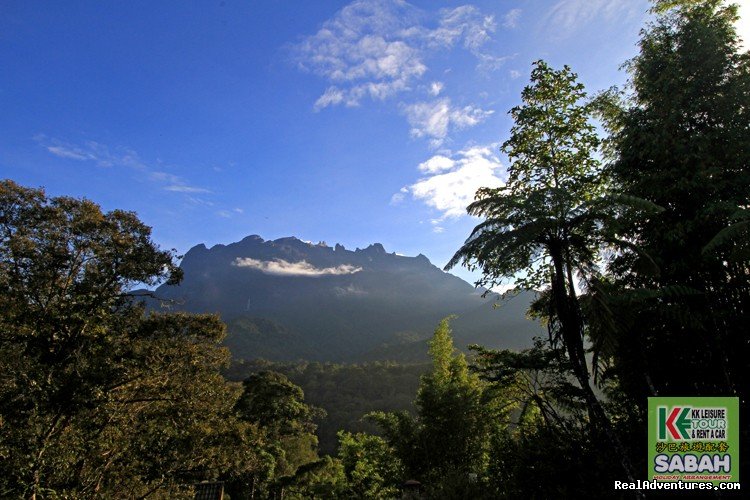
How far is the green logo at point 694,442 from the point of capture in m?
6.03

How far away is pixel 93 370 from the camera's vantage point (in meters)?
9.89

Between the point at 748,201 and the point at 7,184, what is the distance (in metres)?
19.7

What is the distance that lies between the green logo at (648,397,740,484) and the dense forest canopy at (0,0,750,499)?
2.53 ft

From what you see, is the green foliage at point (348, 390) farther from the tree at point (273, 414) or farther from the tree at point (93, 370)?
the tree at point (93, 370)

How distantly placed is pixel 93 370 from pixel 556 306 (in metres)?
11.1

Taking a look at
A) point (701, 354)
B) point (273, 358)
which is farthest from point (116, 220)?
point (273, 358)

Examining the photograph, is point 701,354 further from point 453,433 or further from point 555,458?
point 453,433

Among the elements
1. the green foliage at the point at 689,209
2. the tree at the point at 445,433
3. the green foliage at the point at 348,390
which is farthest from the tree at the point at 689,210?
the green foliage at the point at 348,390

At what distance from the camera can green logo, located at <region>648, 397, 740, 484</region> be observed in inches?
237

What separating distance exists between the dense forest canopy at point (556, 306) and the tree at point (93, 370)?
A: 48mm

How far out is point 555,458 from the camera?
322 inches

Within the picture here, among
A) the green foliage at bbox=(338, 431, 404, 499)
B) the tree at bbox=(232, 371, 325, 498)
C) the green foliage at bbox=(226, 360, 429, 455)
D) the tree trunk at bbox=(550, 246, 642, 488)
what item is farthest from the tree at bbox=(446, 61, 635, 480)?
the green foliage at bbox=(226, 360, 429, 455)

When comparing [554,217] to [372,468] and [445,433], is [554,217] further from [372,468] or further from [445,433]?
[372,468]

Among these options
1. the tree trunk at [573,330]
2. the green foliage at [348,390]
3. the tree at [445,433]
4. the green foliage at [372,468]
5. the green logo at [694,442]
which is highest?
the tree trunk at [573,330]
